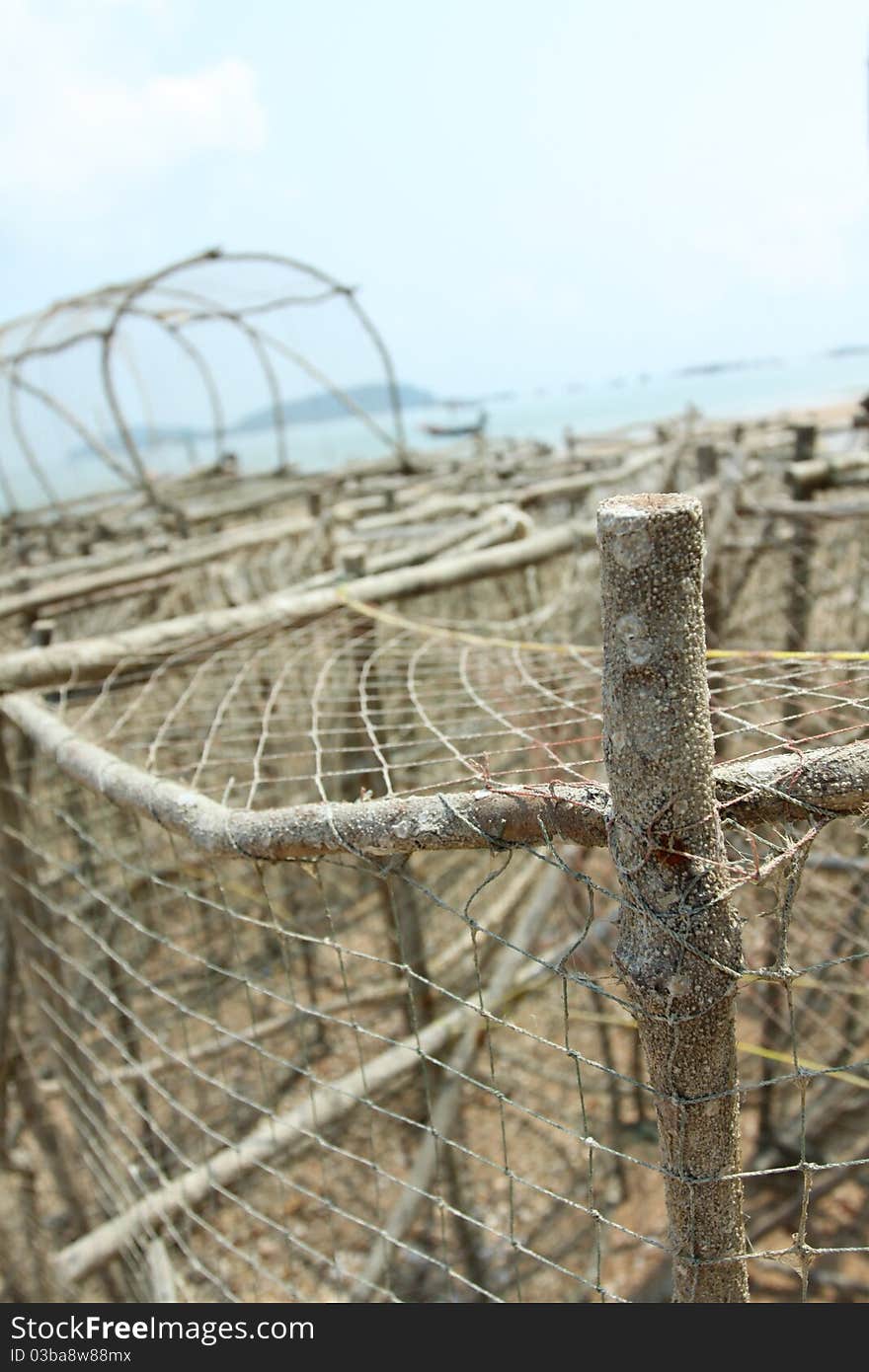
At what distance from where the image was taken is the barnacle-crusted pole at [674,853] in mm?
891

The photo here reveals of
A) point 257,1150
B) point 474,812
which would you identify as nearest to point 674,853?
point 474,812

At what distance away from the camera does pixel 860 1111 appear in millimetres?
4156

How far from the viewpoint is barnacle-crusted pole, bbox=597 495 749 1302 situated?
891mm

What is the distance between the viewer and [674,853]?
3.12ft

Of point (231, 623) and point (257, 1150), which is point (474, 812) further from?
point (257, 1150)

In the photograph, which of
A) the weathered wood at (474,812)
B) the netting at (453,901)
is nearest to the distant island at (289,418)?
the netting at (453,901)

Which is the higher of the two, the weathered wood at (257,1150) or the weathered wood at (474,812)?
the weathered wood at (474,812)

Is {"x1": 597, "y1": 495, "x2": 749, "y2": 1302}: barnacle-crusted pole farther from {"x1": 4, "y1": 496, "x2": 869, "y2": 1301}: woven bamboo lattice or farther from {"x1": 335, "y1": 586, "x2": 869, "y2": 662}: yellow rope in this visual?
{"x1": 335, "y1": 586, "x2": 869, "y2": 662}: yellow rope

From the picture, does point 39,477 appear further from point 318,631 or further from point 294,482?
point 318,631

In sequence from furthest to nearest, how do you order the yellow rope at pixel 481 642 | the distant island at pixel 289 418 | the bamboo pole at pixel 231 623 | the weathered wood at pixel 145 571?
1. the distant island at pixel 289 418
2. the weathered wood at pixel 145 571
3. the bamboo pole at pixel 231 623
4. the yellow rope at pixel 481 642

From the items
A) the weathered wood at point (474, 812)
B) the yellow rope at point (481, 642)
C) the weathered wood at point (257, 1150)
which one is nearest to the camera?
the weathered wood at point (474, 812)

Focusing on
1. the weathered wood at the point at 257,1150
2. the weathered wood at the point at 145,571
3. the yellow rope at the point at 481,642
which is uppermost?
the weathered wood at the point at 145,571

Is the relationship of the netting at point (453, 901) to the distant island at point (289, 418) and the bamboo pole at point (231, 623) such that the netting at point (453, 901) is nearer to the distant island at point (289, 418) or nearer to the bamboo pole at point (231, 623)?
the bamboo pole at point (231, 623)
